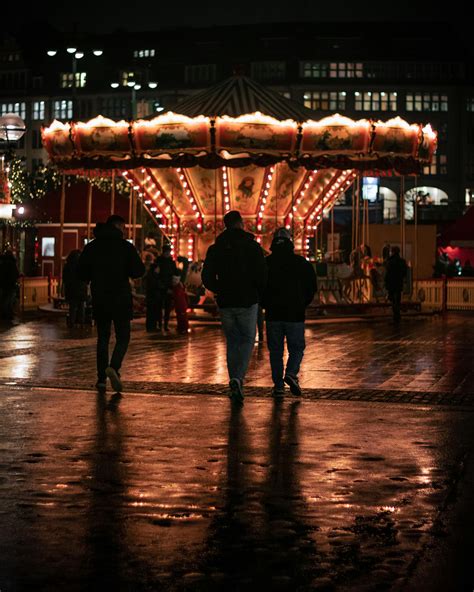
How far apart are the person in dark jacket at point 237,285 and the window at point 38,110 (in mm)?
105099

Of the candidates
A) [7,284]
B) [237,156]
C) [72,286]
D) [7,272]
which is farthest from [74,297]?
[237,156]

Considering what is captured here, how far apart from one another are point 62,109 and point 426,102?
1259 inches

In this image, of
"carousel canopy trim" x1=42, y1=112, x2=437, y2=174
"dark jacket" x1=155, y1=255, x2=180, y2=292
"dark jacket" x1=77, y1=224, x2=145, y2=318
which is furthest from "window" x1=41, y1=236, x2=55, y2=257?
"dark jacket" x1=77, y1=224, x2=145, y2=318

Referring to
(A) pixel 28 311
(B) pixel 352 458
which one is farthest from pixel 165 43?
(B) pixel 352 458

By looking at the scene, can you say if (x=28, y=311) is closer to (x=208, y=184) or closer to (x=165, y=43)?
(x=208, y=184)

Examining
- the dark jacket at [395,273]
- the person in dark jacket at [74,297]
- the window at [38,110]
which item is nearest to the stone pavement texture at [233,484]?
the person in dark jacket at [74,297]

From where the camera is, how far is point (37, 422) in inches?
412

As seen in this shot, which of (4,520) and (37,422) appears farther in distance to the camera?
(37,422)

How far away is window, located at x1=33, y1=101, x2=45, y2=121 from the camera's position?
11525 cm

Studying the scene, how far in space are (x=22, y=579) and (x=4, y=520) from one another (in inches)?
49.7

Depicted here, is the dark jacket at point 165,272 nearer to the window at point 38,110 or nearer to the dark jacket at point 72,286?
the dark jacket at point 72,286

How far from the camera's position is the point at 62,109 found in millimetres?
115250

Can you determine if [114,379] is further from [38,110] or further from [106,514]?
[38,110]

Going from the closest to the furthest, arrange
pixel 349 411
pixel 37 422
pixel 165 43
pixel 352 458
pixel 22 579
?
pixel 22 579, pixel 352 458, pixel 37 422, pixel 349 411, pixel 165 43
